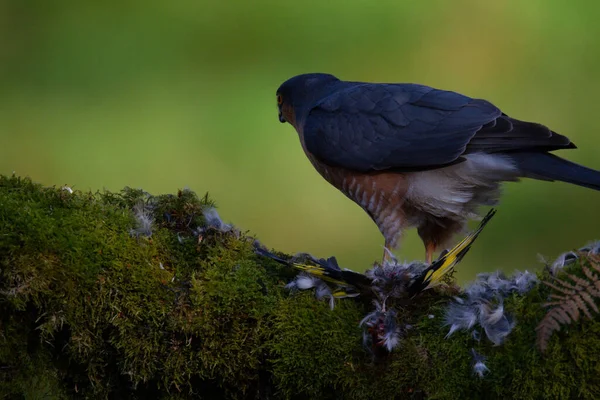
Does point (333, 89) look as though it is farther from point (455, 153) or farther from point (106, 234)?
point (106, 234)

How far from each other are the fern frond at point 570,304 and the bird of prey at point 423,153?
1.68m

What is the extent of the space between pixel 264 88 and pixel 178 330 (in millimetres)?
5104

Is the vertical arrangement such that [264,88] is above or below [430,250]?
above

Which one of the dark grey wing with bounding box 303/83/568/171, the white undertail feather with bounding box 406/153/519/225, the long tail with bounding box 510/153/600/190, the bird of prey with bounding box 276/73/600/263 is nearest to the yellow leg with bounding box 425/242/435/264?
the bird of prey with bounding box 276/73/600/263

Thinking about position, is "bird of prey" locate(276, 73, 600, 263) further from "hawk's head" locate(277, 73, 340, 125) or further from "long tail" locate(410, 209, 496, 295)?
"long tail" locate(410, 209, 496, 295)

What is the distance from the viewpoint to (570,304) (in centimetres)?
244

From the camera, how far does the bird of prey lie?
14.0ft

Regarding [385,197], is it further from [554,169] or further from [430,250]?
[554,169]

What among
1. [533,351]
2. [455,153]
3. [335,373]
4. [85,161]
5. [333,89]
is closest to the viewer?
[533,351]

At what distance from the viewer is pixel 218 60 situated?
8031mm

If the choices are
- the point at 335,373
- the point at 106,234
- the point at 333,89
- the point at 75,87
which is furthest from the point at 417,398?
the point at 75,87

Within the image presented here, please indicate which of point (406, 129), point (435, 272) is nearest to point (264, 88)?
point (406, 129)

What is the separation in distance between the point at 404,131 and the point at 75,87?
14.3 ft

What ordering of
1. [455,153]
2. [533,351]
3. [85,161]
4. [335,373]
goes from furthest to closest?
[85,161], [455,153], [335,373], [533,351]
